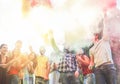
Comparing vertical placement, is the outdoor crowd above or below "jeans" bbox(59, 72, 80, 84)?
above

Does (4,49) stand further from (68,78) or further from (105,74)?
(105,74)

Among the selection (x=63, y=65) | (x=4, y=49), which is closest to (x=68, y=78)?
(x=63, y=65)

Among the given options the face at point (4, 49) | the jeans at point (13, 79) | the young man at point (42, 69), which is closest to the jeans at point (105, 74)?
the young man at point (42, 69)

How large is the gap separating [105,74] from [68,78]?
27 cm

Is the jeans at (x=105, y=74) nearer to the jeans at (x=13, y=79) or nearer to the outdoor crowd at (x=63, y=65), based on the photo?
the outdoor crowd at (x=63, y=65)

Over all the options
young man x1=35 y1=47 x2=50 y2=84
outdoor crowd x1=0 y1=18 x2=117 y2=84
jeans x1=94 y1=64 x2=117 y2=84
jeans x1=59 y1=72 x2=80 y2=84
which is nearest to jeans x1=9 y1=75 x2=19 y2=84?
outdoor crowd x1=0 y1=18 x2=117 y2=84

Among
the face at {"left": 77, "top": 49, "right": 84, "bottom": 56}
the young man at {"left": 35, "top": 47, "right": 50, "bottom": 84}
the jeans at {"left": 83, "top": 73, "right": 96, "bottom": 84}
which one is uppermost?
the face at {"left": 77, "top": 49, "right": 84, "bottom": 56}

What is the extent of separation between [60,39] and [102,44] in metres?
0.31

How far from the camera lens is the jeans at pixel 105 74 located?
2160mm

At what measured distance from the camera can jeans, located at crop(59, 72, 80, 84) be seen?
219cm

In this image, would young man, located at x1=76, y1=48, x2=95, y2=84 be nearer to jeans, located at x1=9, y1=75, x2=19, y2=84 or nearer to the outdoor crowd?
the outdoor crowd

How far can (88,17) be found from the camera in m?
2.28

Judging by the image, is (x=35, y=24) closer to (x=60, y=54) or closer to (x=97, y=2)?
(x=60, y=54)

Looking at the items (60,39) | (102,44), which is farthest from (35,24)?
(102,44)
